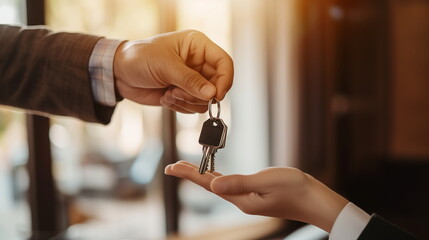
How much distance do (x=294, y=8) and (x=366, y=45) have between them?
1.42m

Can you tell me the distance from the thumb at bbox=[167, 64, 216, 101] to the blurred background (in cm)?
183

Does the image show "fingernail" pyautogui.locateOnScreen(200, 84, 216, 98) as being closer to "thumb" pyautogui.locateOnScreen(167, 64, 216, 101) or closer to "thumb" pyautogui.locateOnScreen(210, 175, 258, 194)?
"thumb" pyautogui.locateOnScreen(167, 64, 216, 101)

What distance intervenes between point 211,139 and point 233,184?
0.39ft

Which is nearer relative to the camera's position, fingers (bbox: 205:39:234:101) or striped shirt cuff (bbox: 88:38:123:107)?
fingers (bbox: 205:39:234:101)

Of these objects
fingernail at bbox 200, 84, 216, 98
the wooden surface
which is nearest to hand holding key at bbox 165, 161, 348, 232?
fingernail at bbox 200, 84, 216, 98

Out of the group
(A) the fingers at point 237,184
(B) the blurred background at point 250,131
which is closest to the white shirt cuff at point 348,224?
(A) the fingers at point 237,184

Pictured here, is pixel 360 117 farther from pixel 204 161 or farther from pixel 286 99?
pixel 204 161

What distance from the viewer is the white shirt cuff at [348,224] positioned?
88cm

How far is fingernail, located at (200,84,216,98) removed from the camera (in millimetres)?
A: 916

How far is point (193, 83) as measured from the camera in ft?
3.06

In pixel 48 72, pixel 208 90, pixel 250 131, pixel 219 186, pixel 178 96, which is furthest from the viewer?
pixel 250 131

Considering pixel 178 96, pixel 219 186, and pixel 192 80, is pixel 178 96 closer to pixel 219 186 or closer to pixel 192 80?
pixel 192 80

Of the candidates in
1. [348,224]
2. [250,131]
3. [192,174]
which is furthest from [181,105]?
[250,131]

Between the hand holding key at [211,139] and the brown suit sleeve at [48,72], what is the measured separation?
0.39 m
